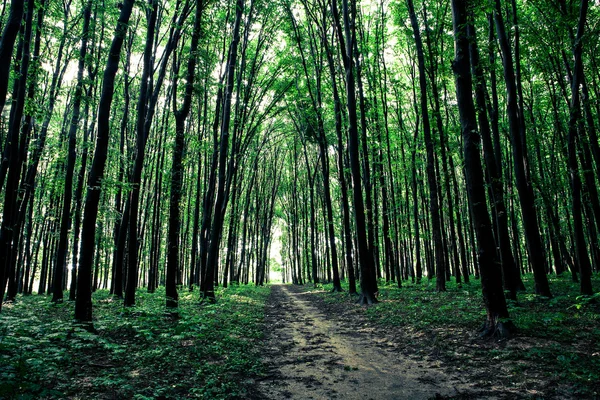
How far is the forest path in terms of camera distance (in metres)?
3.88

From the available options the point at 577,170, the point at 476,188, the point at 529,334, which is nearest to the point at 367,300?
the point at 529,334

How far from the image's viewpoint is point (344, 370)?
4754 millimetres

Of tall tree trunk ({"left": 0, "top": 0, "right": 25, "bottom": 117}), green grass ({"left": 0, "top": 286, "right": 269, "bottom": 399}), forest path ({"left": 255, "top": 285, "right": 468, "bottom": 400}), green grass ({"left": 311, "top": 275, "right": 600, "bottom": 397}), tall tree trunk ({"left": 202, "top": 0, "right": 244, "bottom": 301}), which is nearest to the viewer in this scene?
green grass ({"left": 0, "top": 286, "right": 269, "bottom": 399})

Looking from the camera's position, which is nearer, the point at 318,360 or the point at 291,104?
Answer: the point at 318,360

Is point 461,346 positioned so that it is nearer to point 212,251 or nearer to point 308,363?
point 308,363

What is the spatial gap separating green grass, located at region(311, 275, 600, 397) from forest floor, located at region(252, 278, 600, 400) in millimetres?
14

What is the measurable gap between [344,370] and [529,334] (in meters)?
3.30

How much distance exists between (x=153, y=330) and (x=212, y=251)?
639 centimetres

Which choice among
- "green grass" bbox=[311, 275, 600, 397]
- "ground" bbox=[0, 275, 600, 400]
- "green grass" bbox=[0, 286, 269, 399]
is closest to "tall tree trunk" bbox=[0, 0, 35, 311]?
"green grass" bbox=[0, 286, 269, 399]

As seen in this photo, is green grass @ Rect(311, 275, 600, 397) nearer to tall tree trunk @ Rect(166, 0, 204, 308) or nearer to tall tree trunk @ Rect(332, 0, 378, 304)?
tall tree trunk @ Rect(332, 0, 378, 304)

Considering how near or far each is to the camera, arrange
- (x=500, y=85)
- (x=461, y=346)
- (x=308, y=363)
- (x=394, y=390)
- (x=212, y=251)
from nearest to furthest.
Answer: (x=394, y=390) < (x=308, y=363) < (x=461, y=346) < (x=212, y=251) < (x=500, y=85)

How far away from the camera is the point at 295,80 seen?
19484mm

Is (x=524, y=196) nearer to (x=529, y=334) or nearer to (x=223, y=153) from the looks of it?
(x=529, y=334)

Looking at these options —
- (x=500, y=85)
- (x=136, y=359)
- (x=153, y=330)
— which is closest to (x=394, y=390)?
(x=136, y=359)
